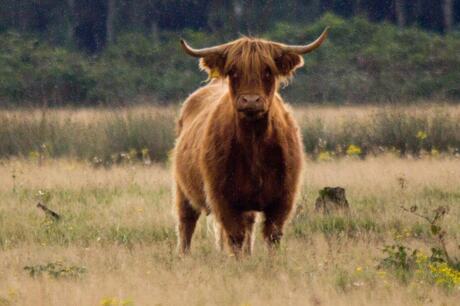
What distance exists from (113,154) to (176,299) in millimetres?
10205

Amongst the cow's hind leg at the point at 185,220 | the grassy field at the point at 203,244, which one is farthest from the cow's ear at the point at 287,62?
the cow's hind leg at the point at 185,220

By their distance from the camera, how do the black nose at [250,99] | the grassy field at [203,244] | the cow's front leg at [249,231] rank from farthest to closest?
the cow's front leg at [249,231] → the black nose at [250,99] → the grassy field at [203,244]

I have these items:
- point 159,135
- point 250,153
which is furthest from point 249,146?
point 159,135

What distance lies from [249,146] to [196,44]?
26.8 meters

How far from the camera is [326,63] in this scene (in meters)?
32.0

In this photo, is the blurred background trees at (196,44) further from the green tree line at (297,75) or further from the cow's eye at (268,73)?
the cow's eye at (268,73)

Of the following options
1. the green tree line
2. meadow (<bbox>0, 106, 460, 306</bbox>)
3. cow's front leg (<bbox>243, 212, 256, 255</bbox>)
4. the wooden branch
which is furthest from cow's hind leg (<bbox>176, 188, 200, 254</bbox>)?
the green tree line

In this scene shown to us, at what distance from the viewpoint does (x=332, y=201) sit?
11.9 m

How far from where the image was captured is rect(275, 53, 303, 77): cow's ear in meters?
9.21

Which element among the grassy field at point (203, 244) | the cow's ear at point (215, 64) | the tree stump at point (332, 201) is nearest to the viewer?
the grassy field at point (203, 244)

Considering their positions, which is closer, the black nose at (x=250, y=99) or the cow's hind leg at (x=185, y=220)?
the black nose at (x=250, y=99)

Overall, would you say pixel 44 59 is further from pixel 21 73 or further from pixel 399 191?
pixel 399 191

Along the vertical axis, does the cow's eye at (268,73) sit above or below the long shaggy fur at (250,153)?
above

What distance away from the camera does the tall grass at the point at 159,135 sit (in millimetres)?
17703
